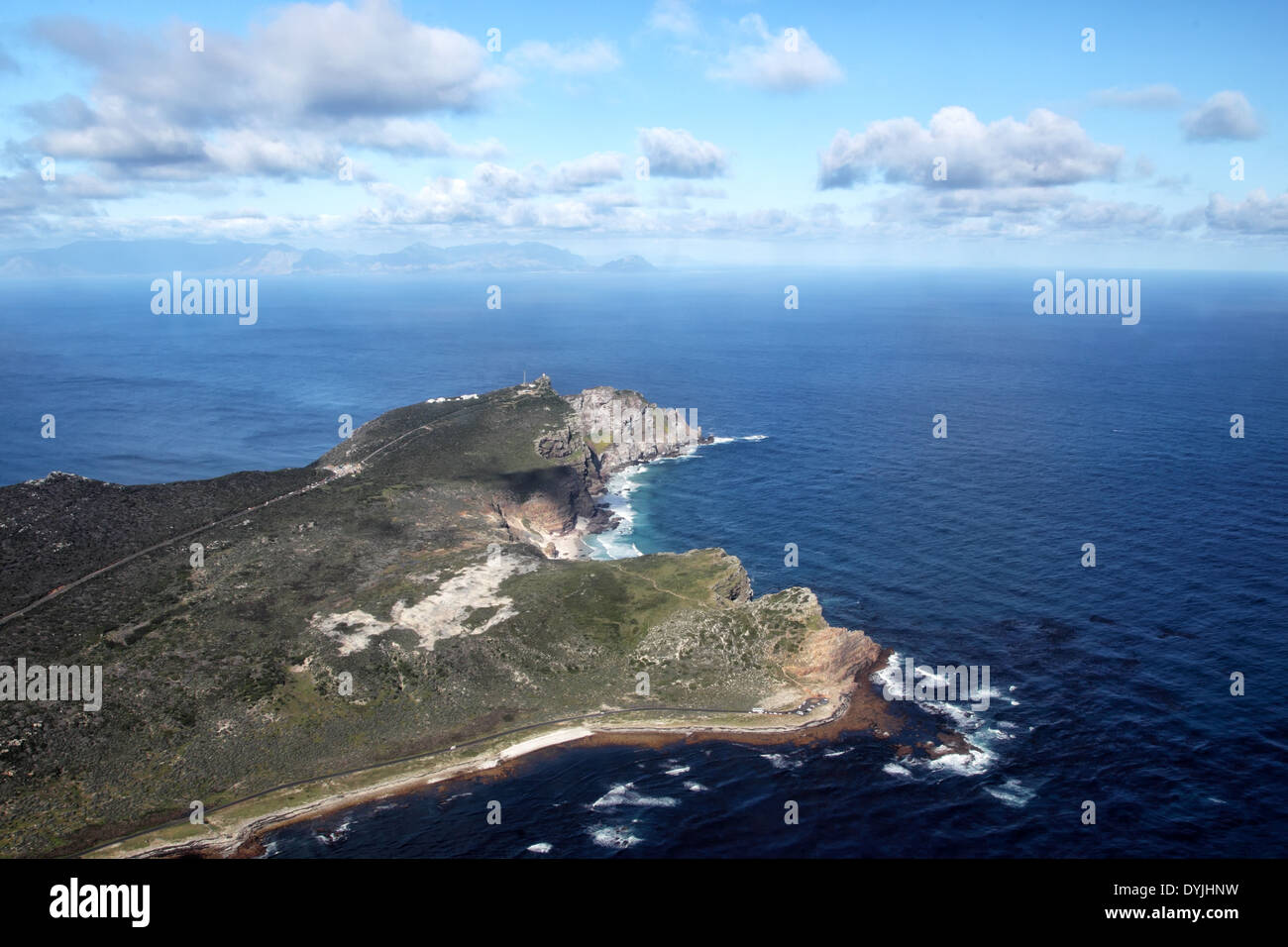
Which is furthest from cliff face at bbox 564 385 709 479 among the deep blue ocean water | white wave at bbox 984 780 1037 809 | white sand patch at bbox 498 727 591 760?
white wave at bbox 984 780 1037 809

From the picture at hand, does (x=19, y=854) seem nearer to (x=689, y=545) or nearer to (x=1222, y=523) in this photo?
(x=689, y=545)

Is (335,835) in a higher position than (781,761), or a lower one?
lower

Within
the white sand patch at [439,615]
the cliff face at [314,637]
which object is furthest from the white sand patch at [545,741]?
the white sand patch at [439,615]

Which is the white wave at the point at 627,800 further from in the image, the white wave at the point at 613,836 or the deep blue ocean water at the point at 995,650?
the white wave at the point at 613,836

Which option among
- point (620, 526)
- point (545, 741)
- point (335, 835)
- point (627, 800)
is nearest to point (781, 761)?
point (627, 800)

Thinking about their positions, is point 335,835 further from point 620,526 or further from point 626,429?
point 626,429
